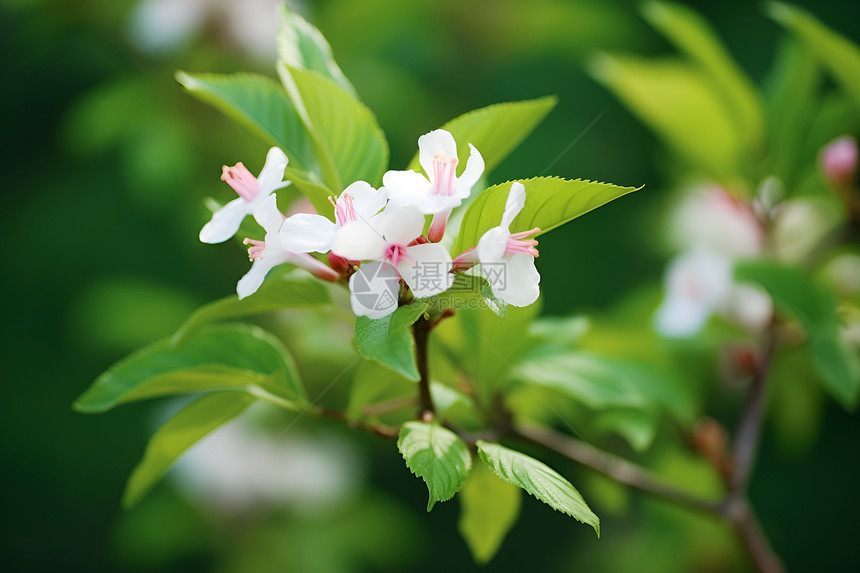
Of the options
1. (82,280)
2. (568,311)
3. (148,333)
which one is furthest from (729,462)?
(82,280)

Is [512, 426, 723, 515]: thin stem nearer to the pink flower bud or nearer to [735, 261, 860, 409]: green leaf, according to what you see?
[735, 261, 860, 409]: green leaf

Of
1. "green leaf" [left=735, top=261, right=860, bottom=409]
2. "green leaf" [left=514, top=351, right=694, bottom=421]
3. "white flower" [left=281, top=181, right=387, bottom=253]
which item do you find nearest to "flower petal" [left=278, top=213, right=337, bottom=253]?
"white flower" [left=281, top=181, right=387, bottom=253]

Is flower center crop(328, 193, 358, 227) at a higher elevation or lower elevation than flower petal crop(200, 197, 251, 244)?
higher

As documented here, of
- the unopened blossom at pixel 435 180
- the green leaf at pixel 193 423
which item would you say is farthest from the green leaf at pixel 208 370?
the unopened blossom at pixel 435 180

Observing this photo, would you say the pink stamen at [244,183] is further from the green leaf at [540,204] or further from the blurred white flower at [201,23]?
the blurred white flower at [201,23]

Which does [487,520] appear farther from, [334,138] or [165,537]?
[165,537]

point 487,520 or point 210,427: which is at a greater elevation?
point 210,427
